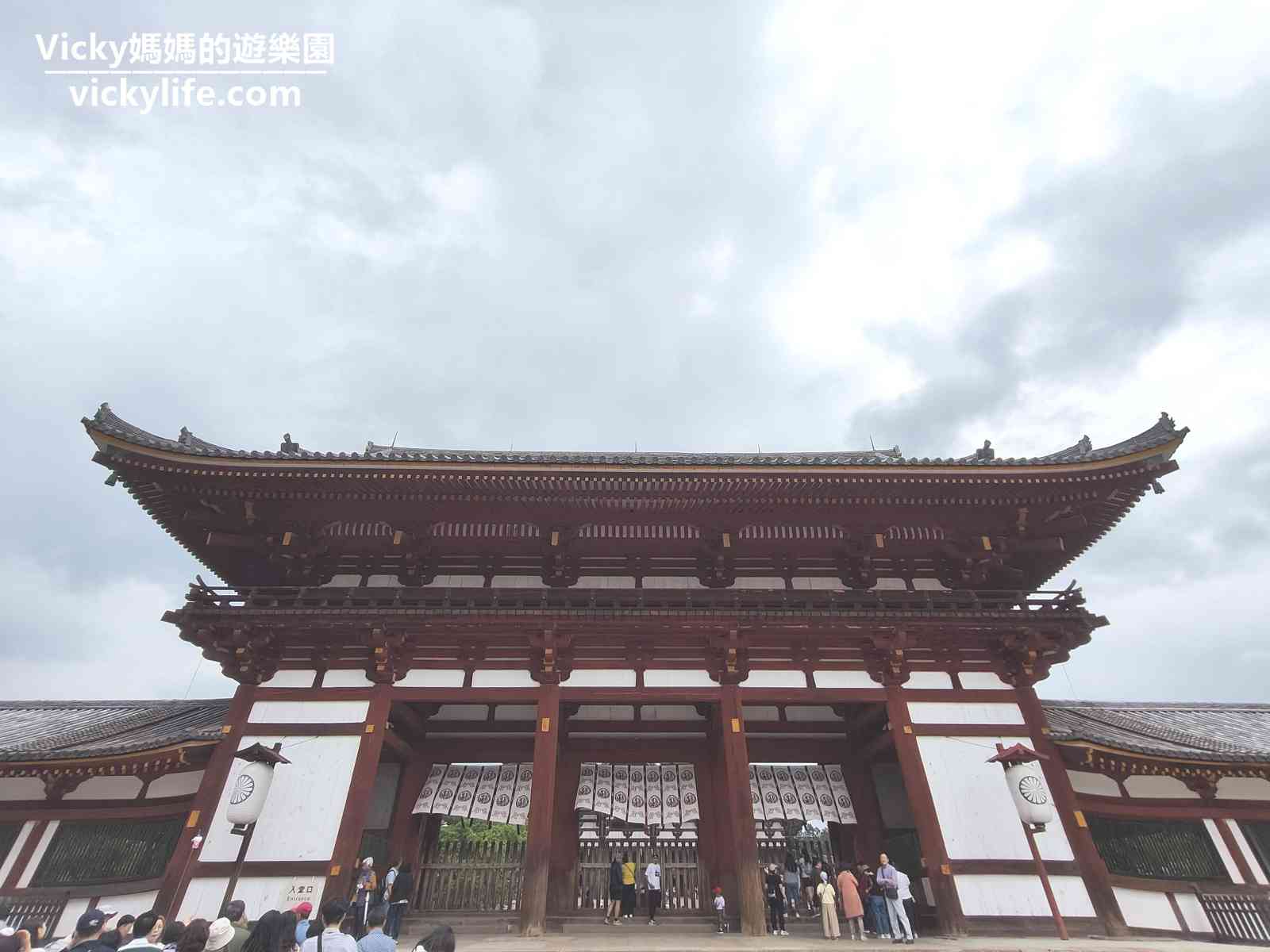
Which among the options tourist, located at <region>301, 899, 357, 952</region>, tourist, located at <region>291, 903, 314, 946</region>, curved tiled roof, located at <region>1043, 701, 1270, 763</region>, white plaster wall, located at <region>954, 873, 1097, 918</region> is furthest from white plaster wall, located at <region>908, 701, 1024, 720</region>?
tourist, located at <region>291, 903, 314, 946</region>

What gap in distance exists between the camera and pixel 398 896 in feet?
40.6

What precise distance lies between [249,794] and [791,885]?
11.1 m

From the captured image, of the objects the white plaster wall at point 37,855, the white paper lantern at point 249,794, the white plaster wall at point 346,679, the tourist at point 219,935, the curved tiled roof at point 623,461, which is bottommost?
the tourist at point 219,935

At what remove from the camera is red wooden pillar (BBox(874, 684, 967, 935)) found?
422 inches

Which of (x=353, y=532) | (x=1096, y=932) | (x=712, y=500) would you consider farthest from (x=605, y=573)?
(x=1096, y=932)

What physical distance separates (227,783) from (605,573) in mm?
8274

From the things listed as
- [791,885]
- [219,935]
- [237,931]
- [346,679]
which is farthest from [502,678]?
[791,885]

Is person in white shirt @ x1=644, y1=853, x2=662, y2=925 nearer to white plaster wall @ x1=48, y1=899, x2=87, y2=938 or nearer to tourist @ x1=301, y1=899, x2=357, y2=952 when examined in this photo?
tourist @ x1=301, y1=899, x2=357, y2=952

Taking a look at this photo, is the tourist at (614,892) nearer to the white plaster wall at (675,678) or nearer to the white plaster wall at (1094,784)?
the white plaster wall at (675,678)

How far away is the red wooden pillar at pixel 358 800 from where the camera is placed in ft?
35.0

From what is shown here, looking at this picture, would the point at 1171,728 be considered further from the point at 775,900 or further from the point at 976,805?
the point at 775,900

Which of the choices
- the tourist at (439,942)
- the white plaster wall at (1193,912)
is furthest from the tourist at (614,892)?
the white plaster wall at (1193,912)

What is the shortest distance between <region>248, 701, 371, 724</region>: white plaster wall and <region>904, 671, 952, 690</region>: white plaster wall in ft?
36.3

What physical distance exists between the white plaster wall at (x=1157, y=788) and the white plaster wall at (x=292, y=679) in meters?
16.6
